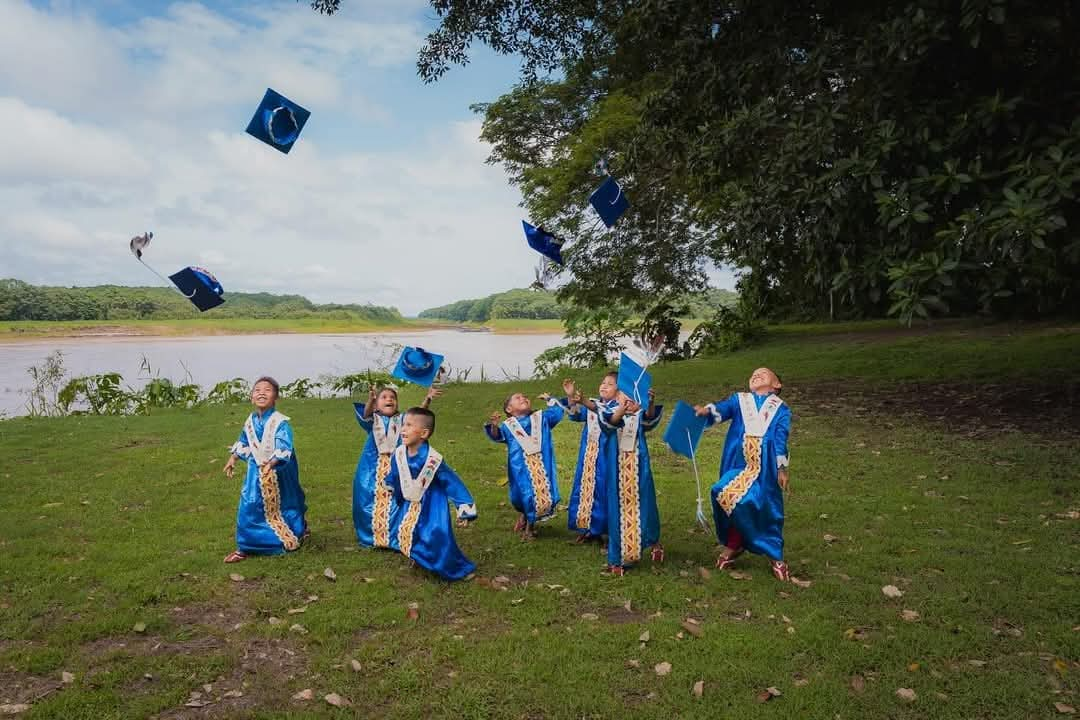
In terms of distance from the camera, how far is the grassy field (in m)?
4.53

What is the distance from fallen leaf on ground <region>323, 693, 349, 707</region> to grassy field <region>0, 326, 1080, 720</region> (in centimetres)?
3

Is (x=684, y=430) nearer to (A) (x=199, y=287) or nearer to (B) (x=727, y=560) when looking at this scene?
(B) (x=727, y=560)

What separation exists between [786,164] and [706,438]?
5.15 metres

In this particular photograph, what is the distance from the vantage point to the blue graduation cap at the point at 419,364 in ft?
22.6

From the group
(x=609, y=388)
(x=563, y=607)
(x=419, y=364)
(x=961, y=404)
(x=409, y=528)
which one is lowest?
(x=563, y=607)

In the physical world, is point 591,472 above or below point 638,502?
above

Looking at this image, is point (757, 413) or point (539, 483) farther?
point (539, 483)

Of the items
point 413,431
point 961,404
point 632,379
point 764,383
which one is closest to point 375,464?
point 413,431

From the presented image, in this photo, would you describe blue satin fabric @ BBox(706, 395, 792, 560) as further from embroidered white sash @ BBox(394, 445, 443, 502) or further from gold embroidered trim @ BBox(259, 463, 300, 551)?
gold embroidered trim @ BBox(259, 463, 300, 551)

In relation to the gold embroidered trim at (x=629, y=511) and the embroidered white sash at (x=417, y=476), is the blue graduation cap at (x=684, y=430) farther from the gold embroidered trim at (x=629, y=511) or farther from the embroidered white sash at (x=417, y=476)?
the embroidered white sash at (x=417, y=476)

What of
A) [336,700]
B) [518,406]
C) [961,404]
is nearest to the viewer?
[336,700]

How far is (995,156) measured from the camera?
727 centimetres

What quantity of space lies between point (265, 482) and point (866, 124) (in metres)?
6.59

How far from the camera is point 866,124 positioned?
26.0 ft
